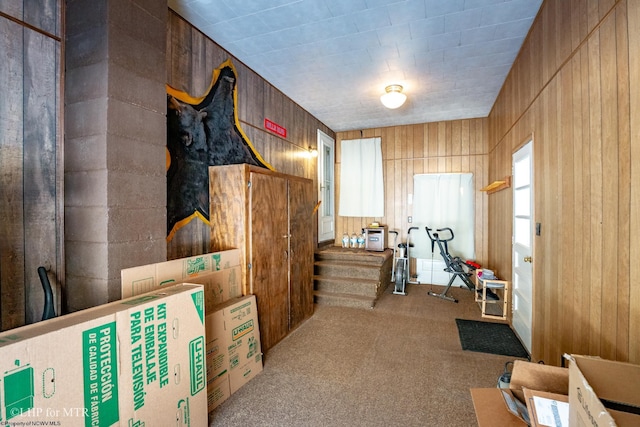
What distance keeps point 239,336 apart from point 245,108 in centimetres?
255

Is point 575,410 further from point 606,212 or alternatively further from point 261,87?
point 261,87

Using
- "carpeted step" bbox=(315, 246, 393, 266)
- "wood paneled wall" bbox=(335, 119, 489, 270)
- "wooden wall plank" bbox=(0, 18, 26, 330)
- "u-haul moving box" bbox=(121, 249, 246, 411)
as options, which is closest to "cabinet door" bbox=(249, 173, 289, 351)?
"u-haul moving box" bbox=(121, 249, 246, 411)

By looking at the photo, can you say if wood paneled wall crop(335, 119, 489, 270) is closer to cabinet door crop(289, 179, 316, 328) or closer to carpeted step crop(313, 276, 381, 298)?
carpeted step crop(313, 276, 381, 298)

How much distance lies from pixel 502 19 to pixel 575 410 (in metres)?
3.05

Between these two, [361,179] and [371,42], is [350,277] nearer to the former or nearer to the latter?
[361,179]

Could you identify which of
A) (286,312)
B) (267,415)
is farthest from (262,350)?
(267,415)

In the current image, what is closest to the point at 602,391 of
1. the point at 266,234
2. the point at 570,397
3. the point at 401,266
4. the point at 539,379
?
the point at 570,397

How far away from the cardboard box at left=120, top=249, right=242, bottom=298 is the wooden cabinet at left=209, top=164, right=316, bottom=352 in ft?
0.53

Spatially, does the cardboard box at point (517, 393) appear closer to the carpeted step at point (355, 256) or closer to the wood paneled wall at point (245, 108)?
the wood paneled wall at point (245, 108)

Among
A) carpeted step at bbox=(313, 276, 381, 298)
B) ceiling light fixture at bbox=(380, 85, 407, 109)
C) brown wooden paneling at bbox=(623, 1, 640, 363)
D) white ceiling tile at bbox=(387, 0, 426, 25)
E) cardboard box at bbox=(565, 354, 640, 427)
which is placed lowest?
carpeted step at bbox=(313, 276, 381, 298)

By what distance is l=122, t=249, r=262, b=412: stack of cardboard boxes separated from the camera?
2.02 metres

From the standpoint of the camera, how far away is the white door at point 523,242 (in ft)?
9.29

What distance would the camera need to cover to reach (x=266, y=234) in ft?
9.91

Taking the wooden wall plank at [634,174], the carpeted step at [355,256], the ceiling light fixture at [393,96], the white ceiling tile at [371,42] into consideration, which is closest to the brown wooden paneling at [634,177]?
Result: the wooden wall plank at [634,174]
